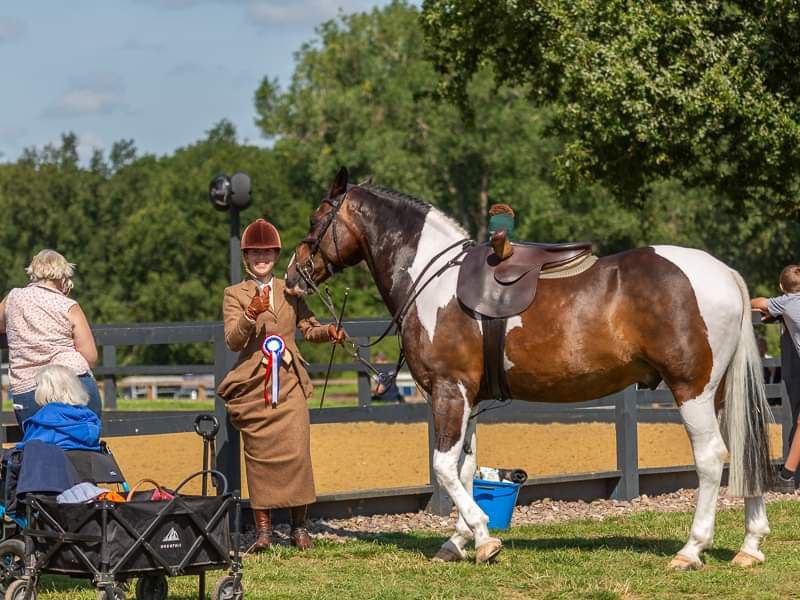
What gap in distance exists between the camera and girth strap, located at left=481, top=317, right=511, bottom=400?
24.7 ft

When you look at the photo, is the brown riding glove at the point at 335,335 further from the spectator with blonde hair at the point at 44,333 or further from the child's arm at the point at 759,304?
the child's arm at the point at 759,304

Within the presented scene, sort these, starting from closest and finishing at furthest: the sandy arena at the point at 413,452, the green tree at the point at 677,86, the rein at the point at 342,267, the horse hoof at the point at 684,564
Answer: the horse hoof at the point at 684,564 < the rein at the point at 342,267 < the sandy arena at the point at 413,452 < the green tree at the point at 677,86

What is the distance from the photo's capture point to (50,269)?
7.20 metres

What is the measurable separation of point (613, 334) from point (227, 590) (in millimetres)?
2671

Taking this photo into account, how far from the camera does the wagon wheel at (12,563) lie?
6.14 meters

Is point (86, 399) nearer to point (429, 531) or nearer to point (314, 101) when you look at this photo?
point (429, 531)


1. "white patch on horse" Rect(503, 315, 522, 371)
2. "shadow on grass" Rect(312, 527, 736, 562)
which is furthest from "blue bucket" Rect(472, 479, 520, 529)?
"white patch on horse" Rect(503, 315, 522, 371)

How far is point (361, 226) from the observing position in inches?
321

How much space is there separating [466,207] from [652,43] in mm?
32558

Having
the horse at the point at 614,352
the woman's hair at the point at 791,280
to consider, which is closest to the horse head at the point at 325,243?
the horse at the point at 614,352

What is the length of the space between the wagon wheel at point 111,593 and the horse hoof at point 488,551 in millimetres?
2395

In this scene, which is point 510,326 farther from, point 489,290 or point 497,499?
point 497,499

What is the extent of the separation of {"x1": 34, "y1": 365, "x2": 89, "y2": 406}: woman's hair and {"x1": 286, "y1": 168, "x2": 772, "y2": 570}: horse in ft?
7.09

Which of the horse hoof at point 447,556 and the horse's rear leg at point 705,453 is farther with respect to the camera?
the horse hoof at point 447,556
